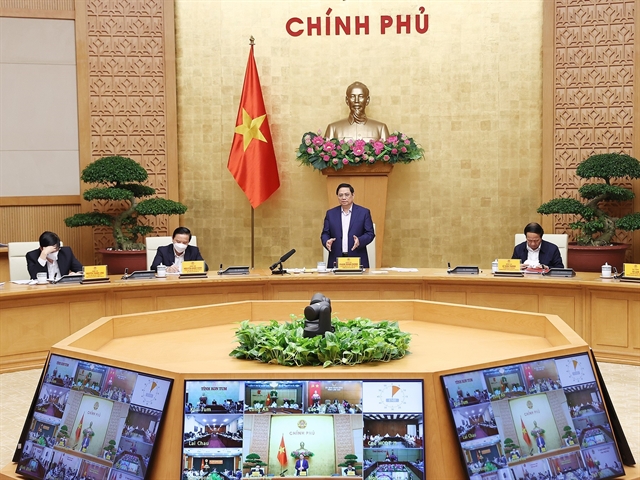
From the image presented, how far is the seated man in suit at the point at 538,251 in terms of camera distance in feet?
20.2

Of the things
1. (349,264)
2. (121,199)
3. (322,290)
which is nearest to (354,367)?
(322,290)

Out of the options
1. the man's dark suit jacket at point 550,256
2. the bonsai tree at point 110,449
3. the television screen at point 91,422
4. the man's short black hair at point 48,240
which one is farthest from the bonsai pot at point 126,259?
the bonsai tree at point 110,449

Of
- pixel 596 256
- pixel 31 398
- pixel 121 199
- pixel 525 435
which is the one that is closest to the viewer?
pixel 525 435

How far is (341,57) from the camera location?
860 cm

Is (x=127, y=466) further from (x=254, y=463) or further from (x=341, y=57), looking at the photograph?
(x=341, y=57)

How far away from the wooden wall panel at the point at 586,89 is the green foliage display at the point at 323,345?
569cm

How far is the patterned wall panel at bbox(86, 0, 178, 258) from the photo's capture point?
27.2 feet

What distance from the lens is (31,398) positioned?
489cm

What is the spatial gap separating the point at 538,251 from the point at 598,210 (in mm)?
1532

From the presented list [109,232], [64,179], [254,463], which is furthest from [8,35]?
[254,463]

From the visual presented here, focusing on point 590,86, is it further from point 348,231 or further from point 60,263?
point 60,263

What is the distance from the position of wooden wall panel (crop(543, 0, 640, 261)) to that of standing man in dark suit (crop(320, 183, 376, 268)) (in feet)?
8.24

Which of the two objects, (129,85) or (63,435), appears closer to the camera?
(63,435)

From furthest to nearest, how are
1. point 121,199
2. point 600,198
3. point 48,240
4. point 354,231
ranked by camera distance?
point 121,199 → point 600,198 → point 354,231 → point 48,240
